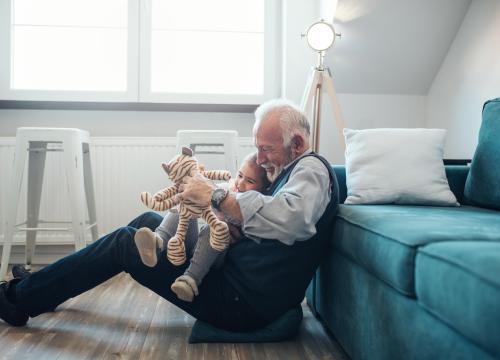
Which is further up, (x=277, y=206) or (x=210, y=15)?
(x=210, y=15)

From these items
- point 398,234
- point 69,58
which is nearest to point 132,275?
point 398,234

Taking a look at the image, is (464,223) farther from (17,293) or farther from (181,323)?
(17,293)

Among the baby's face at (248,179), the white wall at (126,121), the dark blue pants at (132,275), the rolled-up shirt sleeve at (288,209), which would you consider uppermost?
the white wall at (126,121)

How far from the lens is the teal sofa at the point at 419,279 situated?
789 mm

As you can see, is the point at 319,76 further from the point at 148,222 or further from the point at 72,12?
the point at 72,12

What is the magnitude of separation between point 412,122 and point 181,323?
7.07 feet

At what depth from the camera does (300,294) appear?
62.1 inches

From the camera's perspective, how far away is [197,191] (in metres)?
1.36

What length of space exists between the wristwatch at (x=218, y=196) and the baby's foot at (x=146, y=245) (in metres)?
0.25

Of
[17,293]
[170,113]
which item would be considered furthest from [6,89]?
[17,293]

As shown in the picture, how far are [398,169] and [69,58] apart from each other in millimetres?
2297

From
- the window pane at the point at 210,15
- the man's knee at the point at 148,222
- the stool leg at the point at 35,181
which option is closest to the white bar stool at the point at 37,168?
the stool leg at the point at 35,181

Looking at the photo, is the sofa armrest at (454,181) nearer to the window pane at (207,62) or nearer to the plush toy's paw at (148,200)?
the plush toy's paw at (148,200)

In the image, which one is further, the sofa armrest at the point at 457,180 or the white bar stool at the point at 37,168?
the white bar stool at the point at 37,168
